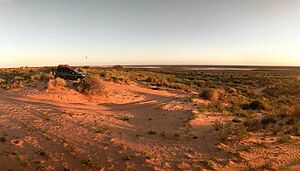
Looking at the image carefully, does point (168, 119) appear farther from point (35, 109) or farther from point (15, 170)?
point (15, 170)

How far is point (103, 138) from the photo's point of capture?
11625 mm

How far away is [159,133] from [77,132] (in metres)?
3.59

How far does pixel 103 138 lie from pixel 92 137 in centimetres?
47

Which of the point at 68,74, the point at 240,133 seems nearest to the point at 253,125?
the point at 240,133

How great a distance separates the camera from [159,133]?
41.7 ft

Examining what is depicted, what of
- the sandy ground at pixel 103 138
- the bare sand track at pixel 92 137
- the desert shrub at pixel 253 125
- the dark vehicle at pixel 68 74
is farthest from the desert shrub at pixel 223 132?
the dark vehicle at pixel 68 74

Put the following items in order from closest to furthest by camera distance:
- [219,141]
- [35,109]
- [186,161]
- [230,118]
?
1. [186,161]
2. [219,141]
3. [35,109]
4. [230,118]

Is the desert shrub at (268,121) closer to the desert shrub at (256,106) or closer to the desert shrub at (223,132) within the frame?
the desert shrub at (223,132)

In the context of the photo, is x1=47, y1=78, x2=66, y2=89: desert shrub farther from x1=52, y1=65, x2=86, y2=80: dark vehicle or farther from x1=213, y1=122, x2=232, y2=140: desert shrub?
x1=213, y1=122, x2=232, y2=140: desert shrub

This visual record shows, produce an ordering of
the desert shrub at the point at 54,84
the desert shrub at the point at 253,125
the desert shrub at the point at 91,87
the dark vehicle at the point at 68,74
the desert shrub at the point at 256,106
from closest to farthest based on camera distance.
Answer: the desert shrub at the point at 253,125 < the desert shrub at the point at 54,84 < the desert shrub at the point at 91,87 < the desert shrub at the point at 256,106 < the dark vehicle at the point at 68,74

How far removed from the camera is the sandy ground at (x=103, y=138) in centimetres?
932

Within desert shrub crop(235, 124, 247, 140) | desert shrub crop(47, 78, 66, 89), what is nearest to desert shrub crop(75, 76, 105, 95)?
desert shrub crop(47, 78, 66, 89)

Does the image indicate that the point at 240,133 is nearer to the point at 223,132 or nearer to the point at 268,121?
the point at 223,132

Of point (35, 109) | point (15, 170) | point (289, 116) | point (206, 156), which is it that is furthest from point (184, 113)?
point (15, 170)
